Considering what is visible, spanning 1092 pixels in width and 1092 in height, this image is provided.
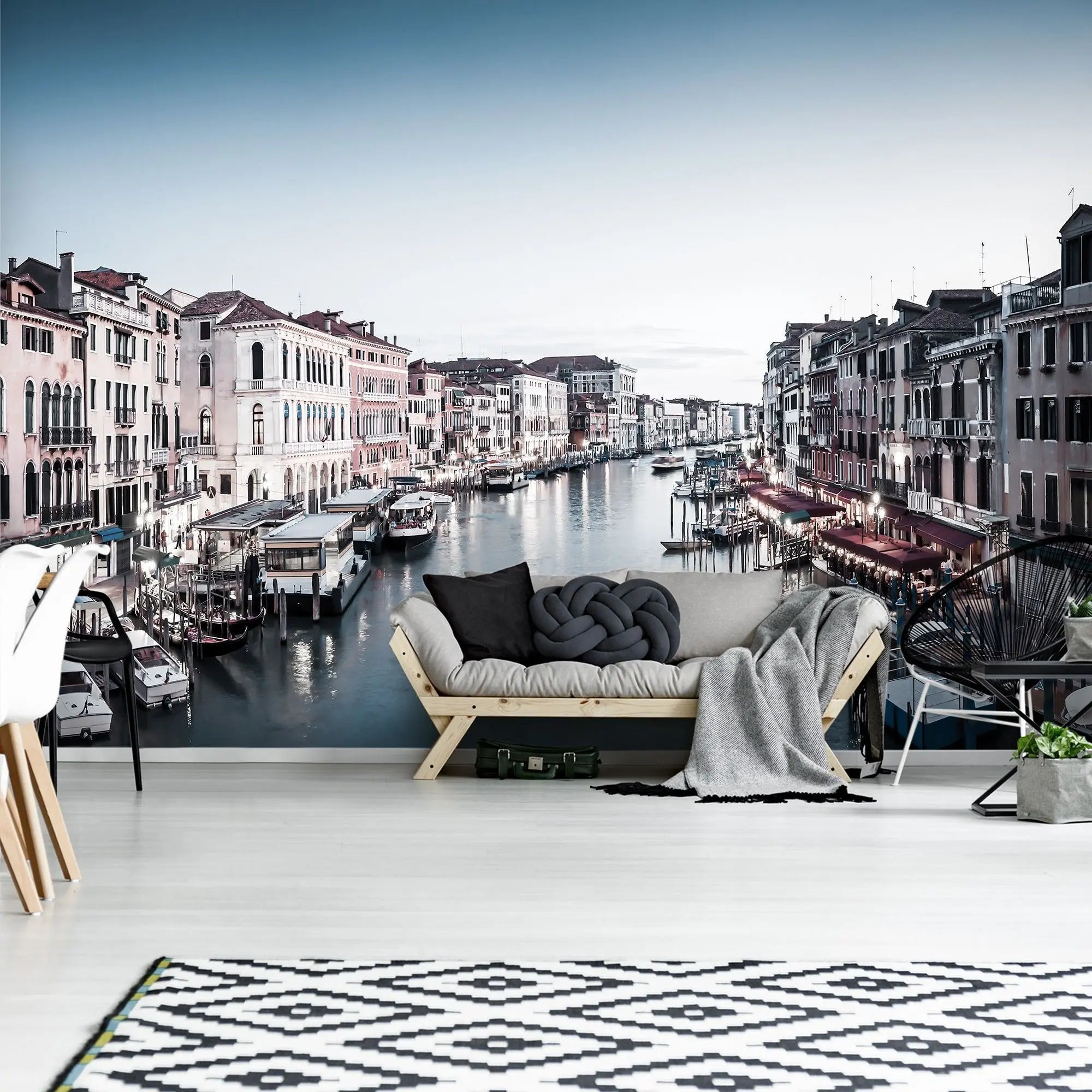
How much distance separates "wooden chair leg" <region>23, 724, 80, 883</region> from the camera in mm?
3406

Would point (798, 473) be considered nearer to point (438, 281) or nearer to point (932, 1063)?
point (438, 281)

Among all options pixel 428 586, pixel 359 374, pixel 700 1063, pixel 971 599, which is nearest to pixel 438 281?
pixel 359 374

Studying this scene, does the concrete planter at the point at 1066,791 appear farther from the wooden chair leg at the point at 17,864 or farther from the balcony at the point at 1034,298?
the wooden chair leg at the point at 17,864

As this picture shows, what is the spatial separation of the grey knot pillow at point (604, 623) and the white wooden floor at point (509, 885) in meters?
0.58

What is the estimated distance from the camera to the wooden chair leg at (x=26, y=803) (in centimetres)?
324

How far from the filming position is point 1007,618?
17.1ft

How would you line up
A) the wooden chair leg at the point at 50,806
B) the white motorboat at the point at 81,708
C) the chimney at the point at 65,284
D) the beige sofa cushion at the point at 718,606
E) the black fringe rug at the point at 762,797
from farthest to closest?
the chimney at the point at 65,284
the white motorboat at the point at 81,708
the beige sofa cushion at the point at 718,606
the black fringe rug at the point at 762,797
the wooden chair leg at the point at 50,806

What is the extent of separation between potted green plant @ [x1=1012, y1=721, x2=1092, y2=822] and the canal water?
162 cm

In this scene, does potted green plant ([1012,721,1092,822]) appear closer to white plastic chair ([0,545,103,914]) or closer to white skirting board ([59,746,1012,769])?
white skirting board ([59,746,1012,769])

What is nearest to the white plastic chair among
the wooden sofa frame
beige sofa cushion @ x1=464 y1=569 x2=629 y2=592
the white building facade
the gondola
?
the wooden sofa frame

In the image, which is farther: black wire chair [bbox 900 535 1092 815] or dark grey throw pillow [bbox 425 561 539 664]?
dark grey throw pillow [bbox 425 561 539 664]

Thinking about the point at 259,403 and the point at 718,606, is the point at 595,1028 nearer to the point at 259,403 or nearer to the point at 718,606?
the point at 718,606

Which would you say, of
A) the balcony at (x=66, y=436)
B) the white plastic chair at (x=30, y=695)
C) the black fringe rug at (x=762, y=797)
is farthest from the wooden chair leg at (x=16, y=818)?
the balcony at (x=66, y=436)

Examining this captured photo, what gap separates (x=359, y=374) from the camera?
21.5 feet
